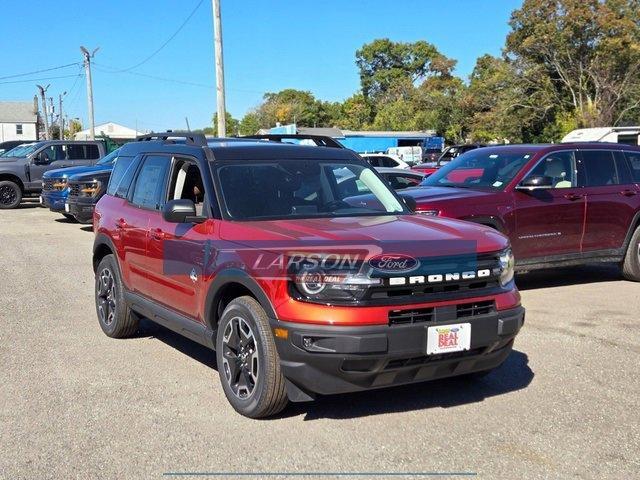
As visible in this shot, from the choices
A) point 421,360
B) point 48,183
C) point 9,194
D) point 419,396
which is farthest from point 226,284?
point 9,194

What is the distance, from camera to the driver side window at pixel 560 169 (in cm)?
899

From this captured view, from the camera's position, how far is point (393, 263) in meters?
4.29

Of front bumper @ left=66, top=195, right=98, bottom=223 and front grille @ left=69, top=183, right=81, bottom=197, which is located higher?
front grille @ left=69, top=183, right=81, bottom=197

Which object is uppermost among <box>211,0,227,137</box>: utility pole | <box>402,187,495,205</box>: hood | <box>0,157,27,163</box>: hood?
<box>211,0,227,137</box>: utility pole

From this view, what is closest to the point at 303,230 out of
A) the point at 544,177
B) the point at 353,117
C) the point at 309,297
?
the point at 309,297

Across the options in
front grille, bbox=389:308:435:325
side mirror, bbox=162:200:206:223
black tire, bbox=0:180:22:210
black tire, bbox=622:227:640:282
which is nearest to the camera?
front grille, bbox=389:308:435:325

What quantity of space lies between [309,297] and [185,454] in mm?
1154

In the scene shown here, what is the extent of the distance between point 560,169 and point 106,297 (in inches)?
229

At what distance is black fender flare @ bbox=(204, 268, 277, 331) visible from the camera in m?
4.37

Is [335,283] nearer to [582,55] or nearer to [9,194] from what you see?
[9,194]

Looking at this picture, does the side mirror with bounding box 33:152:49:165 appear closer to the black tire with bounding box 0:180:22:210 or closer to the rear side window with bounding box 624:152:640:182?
the black tire with bounding box 0:180:22:210

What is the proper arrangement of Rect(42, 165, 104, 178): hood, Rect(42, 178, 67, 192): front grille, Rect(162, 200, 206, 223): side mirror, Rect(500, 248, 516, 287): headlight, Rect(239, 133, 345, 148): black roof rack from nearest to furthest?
1. Rect(500, 248, 516, 287): headlight
2. Rect(162, 200, 206, 223): side mirror
3. Rect(239, 133, 345, 148): black roof rack
4. Rect(42, 165, 104, 178): hood
5. Rect(42, 178, 67, 192): front grille

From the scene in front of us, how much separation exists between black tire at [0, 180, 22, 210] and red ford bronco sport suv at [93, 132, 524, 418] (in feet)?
58.5

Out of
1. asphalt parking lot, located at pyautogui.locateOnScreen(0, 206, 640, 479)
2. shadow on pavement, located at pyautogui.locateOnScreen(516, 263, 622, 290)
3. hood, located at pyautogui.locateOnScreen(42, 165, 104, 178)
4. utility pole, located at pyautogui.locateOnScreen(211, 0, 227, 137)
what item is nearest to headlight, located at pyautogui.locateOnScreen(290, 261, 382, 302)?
asphalt parking lot, located at pyautogui.locateOnScreen(0, 206, 640, 479)
